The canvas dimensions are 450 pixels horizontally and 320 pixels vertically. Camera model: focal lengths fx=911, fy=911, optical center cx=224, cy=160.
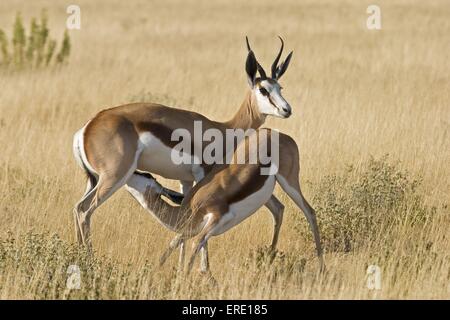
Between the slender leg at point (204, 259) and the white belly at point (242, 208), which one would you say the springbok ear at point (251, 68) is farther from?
the slender leg at point (204, 259)

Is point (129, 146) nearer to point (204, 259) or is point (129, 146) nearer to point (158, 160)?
point (158, 160)

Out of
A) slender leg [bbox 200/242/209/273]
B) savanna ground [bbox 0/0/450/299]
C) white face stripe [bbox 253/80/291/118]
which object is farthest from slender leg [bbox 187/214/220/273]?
white face stripe [bbox 253/80/291/118]

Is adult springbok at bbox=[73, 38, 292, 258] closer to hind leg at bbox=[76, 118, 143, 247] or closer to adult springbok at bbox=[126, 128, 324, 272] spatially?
hind leg at bbox=[76, 118, 143, 247]

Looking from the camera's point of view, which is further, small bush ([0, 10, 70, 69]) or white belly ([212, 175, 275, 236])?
small bush ([0, 10, 70, 69])

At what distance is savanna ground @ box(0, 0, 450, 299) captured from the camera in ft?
20.7

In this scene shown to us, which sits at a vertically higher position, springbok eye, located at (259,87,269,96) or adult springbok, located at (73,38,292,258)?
springbok eye, located at (259,87,269,96)

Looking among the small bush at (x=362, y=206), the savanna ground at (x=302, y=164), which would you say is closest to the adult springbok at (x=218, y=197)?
the savanna ground at (x=302, y=164)

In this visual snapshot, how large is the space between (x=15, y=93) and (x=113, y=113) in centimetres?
704

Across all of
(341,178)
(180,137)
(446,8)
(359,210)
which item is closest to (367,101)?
(341,178)

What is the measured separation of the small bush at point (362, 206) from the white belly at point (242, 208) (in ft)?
3.24

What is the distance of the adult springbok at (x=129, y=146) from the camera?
695 cm

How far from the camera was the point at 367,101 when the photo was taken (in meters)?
12.9

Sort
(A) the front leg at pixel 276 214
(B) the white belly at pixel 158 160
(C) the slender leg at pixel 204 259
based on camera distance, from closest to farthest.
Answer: (C) the slender leg at pixel 204 259 < (B) the white belly at pixel 158 160 < (A) the front leg at pixel 276 214

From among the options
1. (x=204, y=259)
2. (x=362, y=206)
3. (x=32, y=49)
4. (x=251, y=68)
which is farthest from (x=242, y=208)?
(x=32, y=49)
